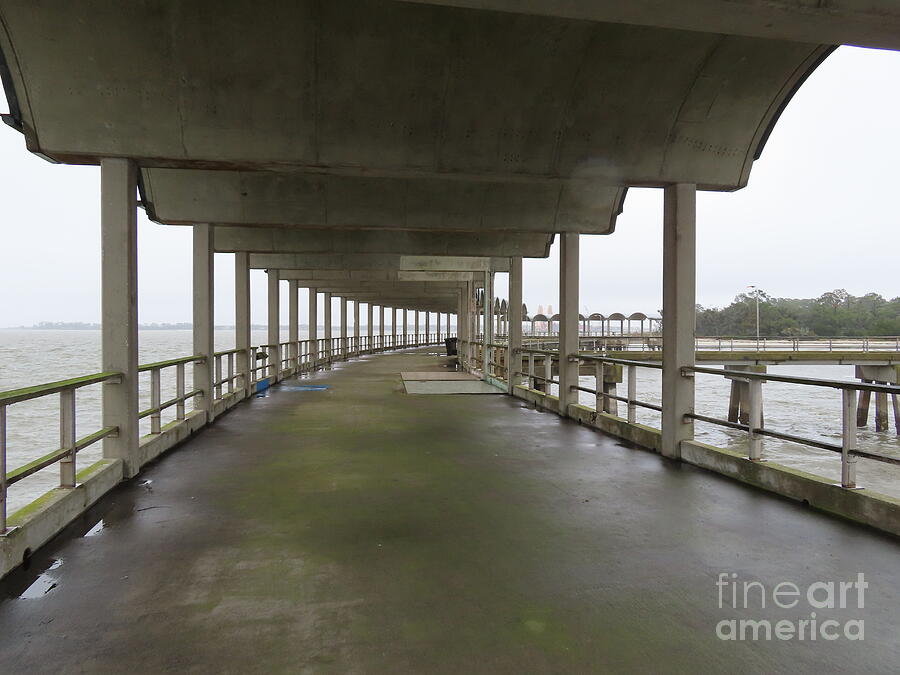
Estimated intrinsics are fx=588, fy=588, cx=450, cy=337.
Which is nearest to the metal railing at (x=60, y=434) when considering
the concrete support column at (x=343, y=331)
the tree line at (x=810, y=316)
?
the concrete support column at (x=343, y=331)

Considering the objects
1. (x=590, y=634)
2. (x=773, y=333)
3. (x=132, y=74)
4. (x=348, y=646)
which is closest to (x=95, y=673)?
(x=348, y=646)

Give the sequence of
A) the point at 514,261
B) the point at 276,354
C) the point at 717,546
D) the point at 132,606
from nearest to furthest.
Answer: the point at 132,606 → the point at 717,546 → the point at 514,261 → the point at 276,354

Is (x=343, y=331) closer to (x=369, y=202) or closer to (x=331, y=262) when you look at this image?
(x=331, y=262)

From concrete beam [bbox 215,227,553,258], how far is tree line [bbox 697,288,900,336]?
2772 inches

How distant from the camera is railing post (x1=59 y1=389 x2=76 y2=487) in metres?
4.64

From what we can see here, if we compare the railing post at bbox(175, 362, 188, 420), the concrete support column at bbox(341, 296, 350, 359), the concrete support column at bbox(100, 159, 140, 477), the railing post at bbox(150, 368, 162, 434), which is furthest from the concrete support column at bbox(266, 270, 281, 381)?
the concrete support column at bbox(341, 296, 350, 359)

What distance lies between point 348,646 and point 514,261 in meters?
12.2

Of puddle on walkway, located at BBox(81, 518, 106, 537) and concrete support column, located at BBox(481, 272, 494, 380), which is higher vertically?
concrete support column, located at BBox(481, 272, 494, 380)

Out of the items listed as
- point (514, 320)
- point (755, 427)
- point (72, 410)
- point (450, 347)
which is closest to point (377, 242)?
point (514, 320)

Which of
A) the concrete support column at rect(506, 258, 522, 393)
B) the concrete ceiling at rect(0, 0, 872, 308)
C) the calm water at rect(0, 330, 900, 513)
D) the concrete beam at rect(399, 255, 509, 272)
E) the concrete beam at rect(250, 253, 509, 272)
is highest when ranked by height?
the concrete ceiling at rect(0, 0, 872, 308)

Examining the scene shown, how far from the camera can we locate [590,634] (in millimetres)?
2840

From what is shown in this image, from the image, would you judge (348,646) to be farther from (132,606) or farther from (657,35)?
(657,35)

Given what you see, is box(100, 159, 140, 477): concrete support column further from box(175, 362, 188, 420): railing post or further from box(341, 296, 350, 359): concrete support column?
box(341, 296, 350, 359): concrete support column

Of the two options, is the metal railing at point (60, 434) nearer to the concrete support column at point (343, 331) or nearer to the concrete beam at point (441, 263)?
the concrete beam at point (441, 263)
